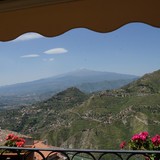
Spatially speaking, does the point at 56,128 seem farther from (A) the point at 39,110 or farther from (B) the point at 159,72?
(B) the point at 159,72

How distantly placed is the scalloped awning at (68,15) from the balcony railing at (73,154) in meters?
0.81

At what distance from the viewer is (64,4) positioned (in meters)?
2.06

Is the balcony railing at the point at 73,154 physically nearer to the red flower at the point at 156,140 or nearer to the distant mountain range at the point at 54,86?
the red flower at the point at 156,140

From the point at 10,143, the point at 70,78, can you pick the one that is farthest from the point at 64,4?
the point at 10,143

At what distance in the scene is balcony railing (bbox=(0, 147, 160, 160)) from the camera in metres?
1.82

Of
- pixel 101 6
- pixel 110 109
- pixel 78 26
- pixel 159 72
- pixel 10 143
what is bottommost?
pixel 10 143

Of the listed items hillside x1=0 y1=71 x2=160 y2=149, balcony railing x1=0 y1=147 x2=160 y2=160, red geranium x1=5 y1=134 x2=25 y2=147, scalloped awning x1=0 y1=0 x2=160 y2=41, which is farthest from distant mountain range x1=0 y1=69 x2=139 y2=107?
scalloped awning x1=0 y1=0 x2=160 y2=41

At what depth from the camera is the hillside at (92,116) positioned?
2975mm

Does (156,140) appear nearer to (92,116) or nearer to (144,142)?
(144,142)

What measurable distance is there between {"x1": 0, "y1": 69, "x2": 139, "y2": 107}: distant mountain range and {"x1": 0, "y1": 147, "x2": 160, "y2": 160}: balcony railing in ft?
2.07

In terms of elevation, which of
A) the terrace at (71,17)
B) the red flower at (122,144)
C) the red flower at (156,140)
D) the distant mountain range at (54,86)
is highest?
the terrace at (71,17)

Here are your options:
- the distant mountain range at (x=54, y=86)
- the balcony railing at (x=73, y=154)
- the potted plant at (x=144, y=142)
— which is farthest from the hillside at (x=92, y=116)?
the balcony railing at (x=73, y=154)

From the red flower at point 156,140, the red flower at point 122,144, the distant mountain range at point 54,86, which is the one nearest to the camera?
the red flower at point 156,140

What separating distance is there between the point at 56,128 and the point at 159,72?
1.34m
